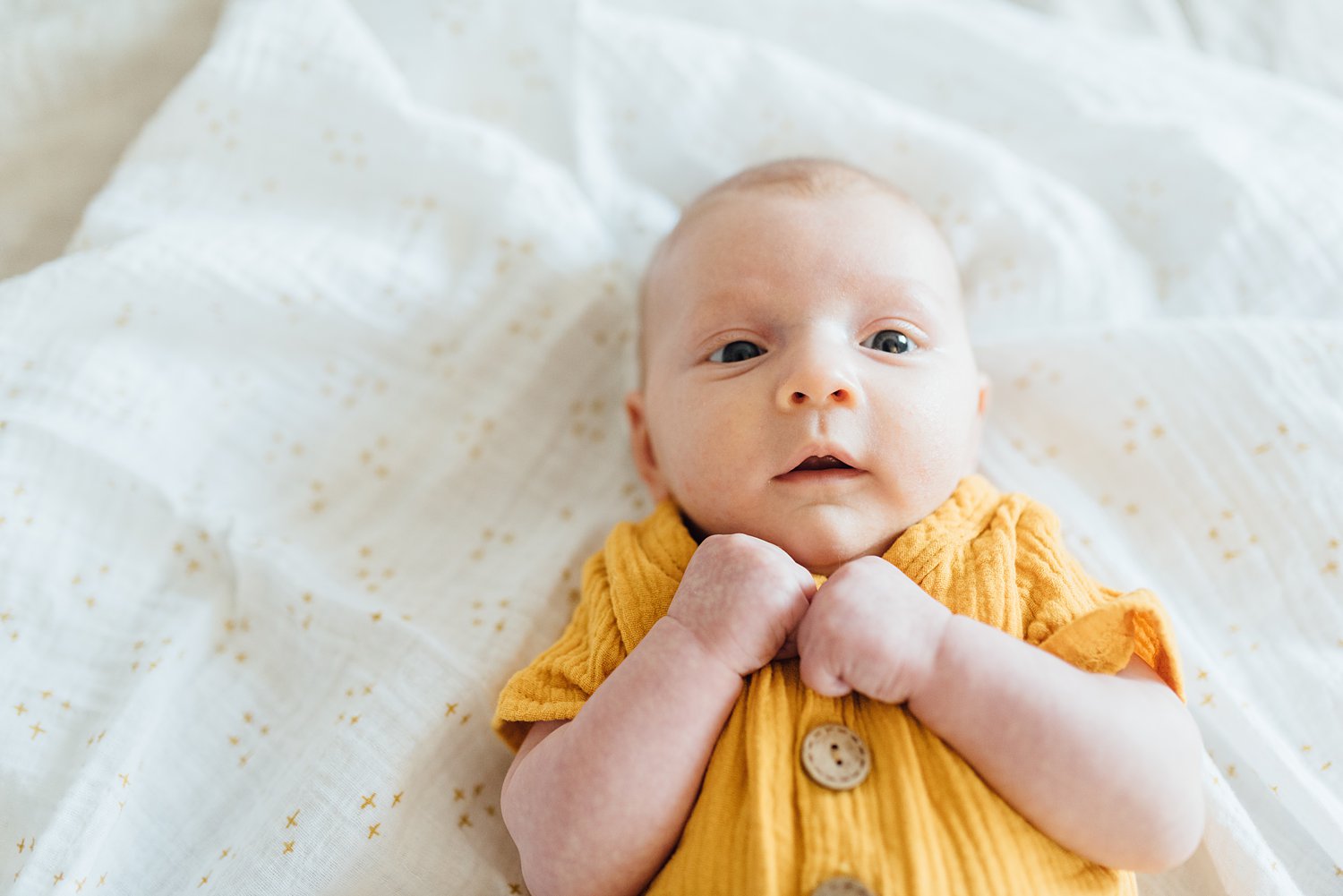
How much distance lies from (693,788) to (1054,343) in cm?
82

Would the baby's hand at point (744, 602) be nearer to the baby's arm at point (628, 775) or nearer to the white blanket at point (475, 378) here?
the baby's arm at point (628, 775)

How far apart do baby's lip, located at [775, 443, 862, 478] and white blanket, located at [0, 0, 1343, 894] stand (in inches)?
15.4

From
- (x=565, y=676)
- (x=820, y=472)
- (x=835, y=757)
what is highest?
(x=820, y=472)

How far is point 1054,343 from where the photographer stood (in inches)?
53.8

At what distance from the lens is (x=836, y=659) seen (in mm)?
867

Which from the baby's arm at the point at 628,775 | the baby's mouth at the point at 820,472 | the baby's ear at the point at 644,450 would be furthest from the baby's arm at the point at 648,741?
the baby's ear at the point at 644,450

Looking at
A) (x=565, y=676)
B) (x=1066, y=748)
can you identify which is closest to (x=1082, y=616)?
(x=1066, y=748)

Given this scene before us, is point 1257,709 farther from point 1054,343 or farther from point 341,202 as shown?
point 341,202

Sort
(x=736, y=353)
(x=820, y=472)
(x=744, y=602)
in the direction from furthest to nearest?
(x=736, y=353)
(x=820, y=472)
(x=744, y=602)

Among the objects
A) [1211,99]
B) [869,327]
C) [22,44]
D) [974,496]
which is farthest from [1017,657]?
[22,44]

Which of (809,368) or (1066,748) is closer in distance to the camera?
(1066,748)

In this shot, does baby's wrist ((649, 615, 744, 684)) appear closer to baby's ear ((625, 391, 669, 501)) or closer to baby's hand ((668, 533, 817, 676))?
baby's hand ((668, 533, 817, 676))

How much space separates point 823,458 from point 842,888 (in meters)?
0.42

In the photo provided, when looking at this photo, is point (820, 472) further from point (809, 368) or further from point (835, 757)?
point (835, 757)
